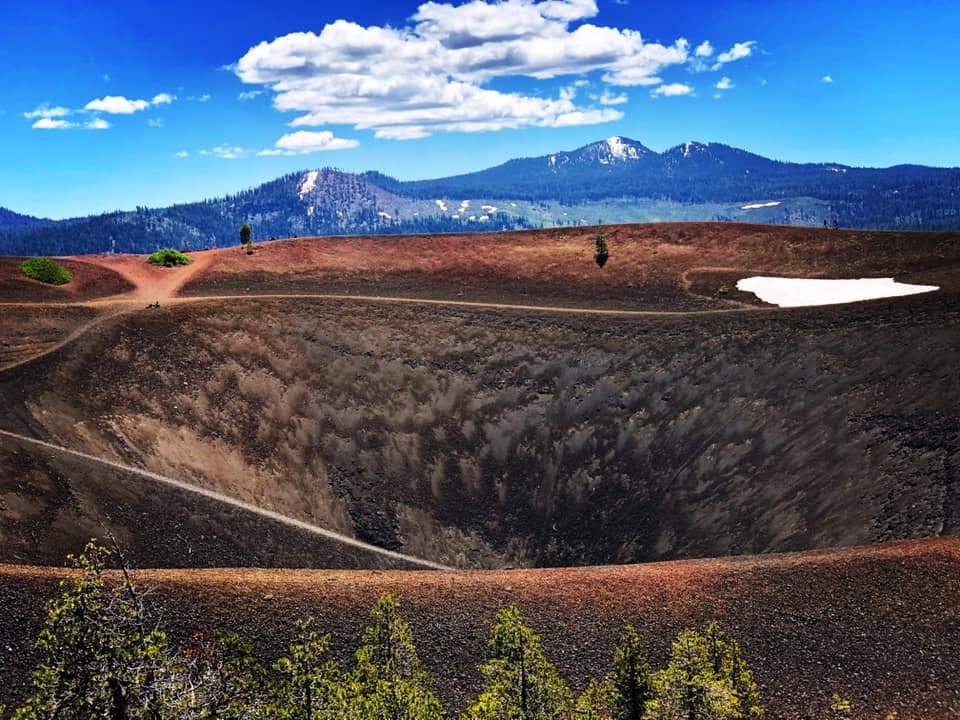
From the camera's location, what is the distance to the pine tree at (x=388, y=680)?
24.7 m

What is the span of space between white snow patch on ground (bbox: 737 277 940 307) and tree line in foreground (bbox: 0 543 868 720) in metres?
51.2

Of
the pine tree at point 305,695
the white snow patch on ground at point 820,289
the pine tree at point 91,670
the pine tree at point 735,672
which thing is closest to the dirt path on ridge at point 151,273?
the white snow patch on ground at point 820,289

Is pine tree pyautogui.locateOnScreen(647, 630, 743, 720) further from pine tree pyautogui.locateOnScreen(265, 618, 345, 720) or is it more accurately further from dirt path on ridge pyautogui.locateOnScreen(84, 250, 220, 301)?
dirt path on ridge pyautogui.locateOnScreen(84, 250, 220, 301)

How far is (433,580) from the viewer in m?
38.7

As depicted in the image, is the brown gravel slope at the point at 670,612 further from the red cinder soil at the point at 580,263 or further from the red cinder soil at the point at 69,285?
the red cinder soil at the point at 69,285

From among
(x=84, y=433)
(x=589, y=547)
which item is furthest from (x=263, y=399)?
(x=589, y=547)

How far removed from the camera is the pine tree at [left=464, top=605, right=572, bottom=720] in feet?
87.5

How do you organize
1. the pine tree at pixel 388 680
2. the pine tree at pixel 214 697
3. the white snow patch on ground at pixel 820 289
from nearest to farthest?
the pine tree at pixel 214 697 < the pine tree at pixel 388 680 < the white snow patch on ground at pixel 820 289

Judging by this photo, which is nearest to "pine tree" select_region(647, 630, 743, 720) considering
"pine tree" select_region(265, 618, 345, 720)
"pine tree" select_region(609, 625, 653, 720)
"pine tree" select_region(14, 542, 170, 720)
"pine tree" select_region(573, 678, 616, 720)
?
"pine tree" select_region(609, 625, 653, 720)

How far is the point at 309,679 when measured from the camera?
2211 cm

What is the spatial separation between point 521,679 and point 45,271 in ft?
254

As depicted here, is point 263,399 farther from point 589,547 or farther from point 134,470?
point 589,547

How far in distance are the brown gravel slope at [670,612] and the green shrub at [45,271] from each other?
192ft

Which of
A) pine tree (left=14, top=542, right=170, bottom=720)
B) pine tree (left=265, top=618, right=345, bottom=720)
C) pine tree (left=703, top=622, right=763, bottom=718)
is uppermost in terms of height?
pine tree (left=14, top=542, right=170, bottom=720)
